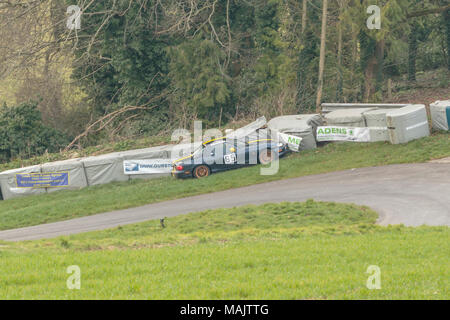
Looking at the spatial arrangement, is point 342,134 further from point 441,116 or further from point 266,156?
point 441,116

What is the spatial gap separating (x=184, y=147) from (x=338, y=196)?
1062 cm

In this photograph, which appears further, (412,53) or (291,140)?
(412,53)

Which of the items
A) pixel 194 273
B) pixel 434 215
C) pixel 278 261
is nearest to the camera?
pixel 194 273

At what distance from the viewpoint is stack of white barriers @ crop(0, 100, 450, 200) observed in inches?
1069

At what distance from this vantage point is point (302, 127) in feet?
93.0

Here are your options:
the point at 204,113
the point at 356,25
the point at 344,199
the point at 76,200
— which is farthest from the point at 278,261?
the point at 204,113

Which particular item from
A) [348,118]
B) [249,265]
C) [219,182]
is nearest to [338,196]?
[219,182]

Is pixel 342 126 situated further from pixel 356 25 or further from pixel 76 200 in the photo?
pixel 76 200

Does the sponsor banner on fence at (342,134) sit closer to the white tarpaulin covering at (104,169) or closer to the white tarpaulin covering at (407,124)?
the white tarpaulin covering at (407,124)

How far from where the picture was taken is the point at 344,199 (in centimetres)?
1992

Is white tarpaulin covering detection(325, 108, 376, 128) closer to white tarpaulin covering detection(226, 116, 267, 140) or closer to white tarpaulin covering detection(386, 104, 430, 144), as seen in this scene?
white tarpaulin covering detection(386, 104, 430, 144)

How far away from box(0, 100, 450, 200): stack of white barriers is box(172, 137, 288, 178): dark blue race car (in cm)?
109

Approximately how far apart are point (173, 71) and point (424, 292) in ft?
112

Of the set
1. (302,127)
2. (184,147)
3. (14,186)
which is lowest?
(14,186)
